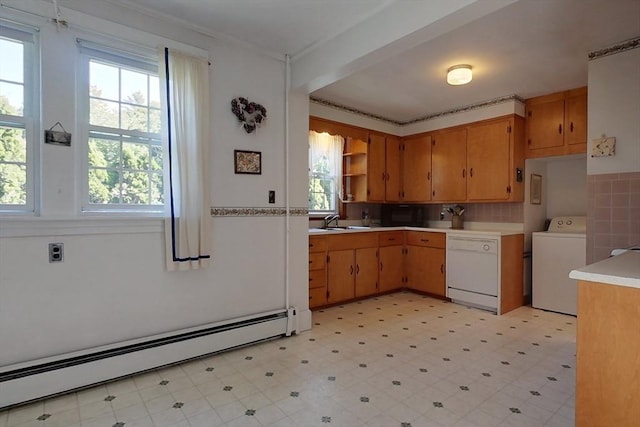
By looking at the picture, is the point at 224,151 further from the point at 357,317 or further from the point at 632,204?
the point at 632,204

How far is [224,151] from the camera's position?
2.69 meters

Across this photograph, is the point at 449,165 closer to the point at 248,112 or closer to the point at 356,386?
the point at 248,112

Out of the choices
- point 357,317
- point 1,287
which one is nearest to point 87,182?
point 1,287

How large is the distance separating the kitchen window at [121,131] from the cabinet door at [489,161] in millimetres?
3586

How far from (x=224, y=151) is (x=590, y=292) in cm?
243

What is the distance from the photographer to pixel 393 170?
4953 mm

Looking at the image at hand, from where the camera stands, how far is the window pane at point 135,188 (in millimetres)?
2342

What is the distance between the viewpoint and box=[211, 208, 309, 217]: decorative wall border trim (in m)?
2.66

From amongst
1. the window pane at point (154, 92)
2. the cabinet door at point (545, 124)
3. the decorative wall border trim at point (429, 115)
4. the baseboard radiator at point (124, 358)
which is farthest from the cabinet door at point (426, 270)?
the window pane at point (154, 92)

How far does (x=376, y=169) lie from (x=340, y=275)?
164 centimetres

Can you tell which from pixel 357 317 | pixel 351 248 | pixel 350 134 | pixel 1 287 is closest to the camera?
pixel 1 287

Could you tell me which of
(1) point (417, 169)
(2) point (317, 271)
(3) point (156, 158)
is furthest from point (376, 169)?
(3) point (156, 158)

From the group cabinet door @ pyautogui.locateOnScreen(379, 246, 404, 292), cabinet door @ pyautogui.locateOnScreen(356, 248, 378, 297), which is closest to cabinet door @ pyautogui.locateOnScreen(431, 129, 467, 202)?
cabinet door @ pyautogui.locateOnScreen(379, 246, 404, 292)

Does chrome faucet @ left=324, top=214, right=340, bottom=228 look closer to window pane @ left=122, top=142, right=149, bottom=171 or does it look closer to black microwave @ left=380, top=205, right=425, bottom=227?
black microwave @ left=380, top=205, right=425, bottom=227
